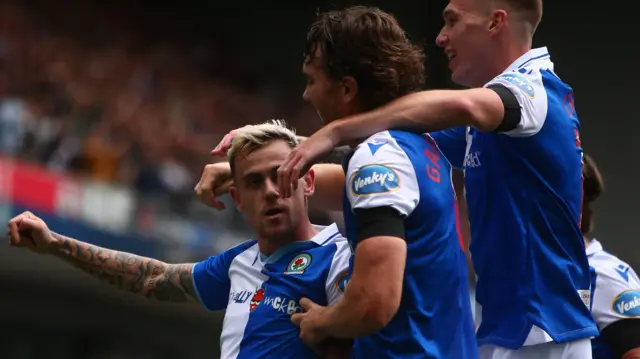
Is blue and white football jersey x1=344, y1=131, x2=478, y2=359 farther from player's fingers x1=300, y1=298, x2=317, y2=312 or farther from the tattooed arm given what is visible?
the tattooed arm

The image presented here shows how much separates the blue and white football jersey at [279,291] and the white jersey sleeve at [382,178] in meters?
0.47

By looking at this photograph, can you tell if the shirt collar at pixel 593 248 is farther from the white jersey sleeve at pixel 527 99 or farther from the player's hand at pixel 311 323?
the player's hand at pixel 311 323

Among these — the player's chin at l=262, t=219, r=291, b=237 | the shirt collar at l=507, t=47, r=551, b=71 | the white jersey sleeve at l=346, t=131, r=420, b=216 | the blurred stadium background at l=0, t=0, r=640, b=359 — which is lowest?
the blurred stadium background at l=0, t=0, r=640, b=359

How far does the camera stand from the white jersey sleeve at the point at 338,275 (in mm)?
3285

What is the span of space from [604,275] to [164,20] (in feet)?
46.9

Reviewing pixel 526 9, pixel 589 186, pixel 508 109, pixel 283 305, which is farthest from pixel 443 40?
pixel 589 186

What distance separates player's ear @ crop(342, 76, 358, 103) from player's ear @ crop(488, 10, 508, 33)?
27.8 inches

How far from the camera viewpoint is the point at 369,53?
309 centimetres

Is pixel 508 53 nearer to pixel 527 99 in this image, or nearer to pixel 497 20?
pixel 497 20

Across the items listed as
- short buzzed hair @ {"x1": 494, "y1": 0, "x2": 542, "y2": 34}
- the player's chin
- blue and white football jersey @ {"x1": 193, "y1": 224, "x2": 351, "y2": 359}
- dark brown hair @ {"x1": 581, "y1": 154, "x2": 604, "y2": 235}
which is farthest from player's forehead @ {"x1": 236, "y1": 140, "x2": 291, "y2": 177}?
dark brown hair @ {"x1": 581, "y1": 154, "x2": 604, "y2": 235}

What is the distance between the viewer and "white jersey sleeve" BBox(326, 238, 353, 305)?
3285 mm

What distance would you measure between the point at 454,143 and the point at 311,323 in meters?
1.07

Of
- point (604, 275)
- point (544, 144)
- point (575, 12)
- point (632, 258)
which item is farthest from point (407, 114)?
point (575, 12)

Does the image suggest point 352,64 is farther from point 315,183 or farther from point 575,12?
point 575,12
